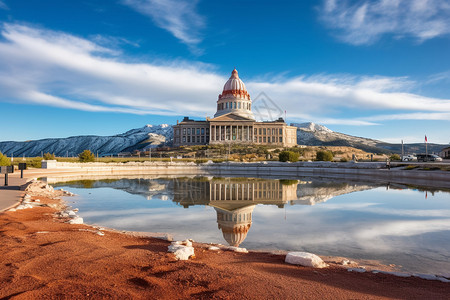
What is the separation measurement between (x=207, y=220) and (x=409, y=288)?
7611 mm

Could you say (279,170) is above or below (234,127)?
below

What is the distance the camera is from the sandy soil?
459 centimetres

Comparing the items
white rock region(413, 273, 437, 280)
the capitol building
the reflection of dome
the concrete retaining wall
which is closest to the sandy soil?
white rock region(413, 273, 437, 280)

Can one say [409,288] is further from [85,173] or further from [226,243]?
[85,173]

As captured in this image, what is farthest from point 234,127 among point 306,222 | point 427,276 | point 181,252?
point 427,276

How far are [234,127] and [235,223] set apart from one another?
11100 centimetres

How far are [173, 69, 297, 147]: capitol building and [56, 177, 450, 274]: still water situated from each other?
99.2 metres

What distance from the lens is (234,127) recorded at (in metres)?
122

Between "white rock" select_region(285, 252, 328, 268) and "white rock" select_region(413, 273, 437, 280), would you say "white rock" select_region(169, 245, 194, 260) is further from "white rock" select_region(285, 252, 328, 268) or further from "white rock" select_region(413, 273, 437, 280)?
"white rock" select_region(413, 273, 437, 280)

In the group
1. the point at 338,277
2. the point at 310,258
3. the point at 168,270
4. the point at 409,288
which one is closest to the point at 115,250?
the point at 168,270

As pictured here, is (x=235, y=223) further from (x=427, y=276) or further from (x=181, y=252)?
(x=427, y=276)

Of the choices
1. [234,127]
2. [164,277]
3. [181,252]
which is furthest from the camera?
[234,127]

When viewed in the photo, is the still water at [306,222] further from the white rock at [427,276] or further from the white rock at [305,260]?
the white rock at [305,260]

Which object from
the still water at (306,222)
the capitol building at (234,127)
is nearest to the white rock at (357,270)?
the still water at (306,222)
